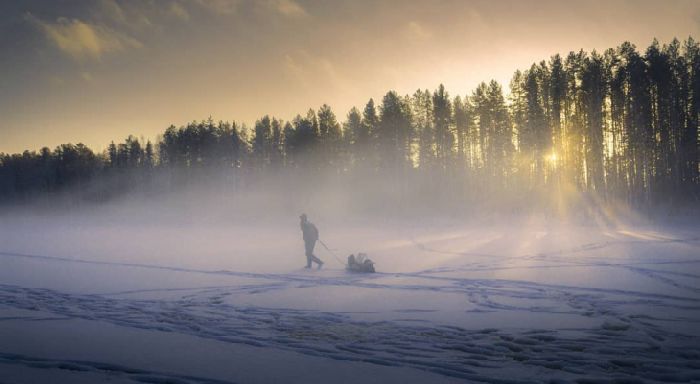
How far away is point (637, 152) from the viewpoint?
37156mm

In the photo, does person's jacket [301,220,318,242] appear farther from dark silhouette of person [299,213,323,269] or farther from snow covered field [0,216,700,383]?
snow covered field [0,216,700,383]

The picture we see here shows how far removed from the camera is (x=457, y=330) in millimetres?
6141

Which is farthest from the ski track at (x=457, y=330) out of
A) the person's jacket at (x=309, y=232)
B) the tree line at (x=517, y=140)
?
the tree line at (x=517, y=140)

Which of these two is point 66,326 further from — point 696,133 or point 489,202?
point 696,133

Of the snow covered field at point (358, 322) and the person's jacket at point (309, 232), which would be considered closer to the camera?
the snow covered field at point (358, 322)

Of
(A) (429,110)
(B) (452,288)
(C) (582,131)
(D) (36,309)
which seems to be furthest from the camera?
(A) (429,110)

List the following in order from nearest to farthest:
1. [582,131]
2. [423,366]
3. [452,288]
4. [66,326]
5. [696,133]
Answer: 1. [423,366]
2. [66,326]
3. [452,288]
4. [696,133]
5. [582,131]

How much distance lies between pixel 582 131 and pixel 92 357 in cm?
4563

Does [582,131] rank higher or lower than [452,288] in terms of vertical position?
higher

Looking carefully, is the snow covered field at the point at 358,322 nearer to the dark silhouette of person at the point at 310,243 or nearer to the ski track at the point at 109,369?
the ski track at the point at 109,369

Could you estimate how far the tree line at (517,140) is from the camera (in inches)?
1462

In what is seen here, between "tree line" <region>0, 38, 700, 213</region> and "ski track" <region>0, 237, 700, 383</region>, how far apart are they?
32975mm

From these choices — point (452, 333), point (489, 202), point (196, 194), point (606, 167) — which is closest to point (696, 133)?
point (606, 167)

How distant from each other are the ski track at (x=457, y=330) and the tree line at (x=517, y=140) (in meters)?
33.0
